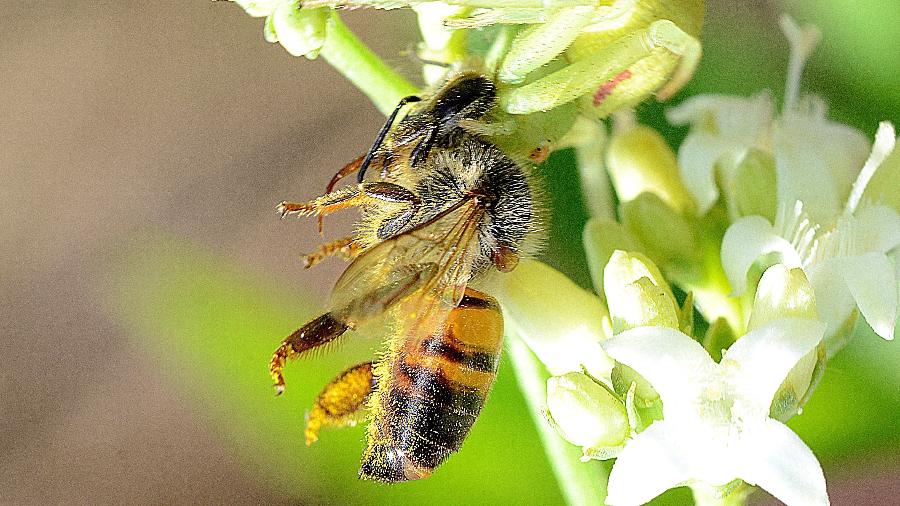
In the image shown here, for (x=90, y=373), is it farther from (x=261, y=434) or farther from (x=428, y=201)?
(x=428, y=201)

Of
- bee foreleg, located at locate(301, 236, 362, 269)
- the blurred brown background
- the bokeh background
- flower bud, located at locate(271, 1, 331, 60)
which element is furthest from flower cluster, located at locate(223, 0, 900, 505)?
the blurred brown background

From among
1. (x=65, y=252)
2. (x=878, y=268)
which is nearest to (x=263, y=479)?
(x=65, y=252)

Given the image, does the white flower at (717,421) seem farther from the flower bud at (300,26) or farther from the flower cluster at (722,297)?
the flower bud at (300,26)

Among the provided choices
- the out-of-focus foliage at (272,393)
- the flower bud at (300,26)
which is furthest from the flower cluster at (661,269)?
the out-of-focus foliage at (272,393)

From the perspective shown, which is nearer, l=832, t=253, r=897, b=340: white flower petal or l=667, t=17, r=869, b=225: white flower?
l=832, t=253, r=897, b=340: white flower petal

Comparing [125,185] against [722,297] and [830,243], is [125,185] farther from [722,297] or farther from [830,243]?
[830,243]

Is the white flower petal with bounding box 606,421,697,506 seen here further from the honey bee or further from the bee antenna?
the bee antenna

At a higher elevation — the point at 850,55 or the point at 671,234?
the point at 671,234
